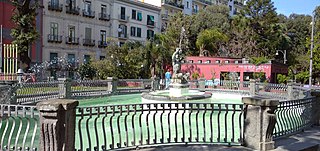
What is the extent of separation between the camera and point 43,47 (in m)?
35.1

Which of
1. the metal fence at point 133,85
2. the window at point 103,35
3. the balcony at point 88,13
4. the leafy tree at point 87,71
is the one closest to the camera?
the metal fence at point 133,85

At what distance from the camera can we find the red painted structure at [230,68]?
3356cm

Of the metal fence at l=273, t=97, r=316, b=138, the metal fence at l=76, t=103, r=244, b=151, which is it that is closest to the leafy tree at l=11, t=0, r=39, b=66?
the metal fence at l=76, t=103, r=244, b=151

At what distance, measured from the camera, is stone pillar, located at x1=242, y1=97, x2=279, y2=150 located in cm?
682

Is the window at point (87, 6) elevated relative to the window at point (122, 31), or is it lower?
elevated

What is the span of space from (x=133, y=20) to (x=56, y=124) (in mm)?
41791

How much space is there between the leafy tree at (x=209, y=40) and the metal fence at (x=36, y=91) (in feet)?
91.1

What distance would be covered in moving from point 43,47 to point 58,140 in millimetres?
32234

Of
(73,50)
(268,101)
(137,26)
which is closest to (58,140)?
(268,101)

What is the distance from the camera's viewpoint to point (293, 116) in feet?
27.7

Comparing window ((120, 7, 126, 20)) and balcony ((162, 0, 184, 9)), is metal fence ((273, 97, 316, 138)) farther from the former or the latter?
balcony ((162, 0, 184, 9))

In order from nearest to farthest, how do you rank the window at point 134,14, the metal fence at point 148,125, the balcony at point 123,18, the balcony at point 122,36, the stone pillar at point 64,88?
the metal fence at point 148,125
the stone pillar at point 64,88
the balcony at point 123,18
the balcony at point 122,36
the window at point 134,14

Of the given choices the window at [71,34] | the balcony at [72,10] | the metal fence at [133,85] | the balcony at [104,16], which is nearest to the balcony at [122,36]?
the balcony at [104,16]

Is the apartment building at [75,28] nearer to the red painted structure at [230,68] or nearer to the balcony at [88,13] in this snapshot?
the balcony at [88,13]
